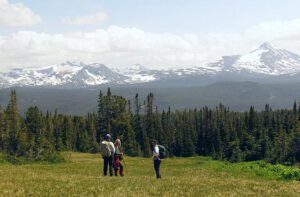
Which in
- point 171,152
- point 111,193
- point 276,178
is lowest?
point 171,152

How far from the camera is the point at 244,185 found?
97.0ft

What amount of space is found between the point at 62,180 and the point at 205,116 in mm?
171834

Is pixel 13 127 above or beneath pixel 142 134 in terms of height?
above

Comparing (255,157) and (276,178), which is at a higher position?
(276,178)

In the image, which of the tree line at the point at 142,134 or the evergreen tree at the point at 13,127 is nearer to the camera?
the tree line at the point at 142,134

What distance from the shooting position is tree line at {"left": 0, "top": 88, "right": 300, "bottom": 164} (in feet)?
308

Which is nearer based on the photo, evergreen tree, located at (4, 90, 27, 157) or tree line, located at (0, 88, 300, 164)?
tree line, located at (0, 88, 300, 164)

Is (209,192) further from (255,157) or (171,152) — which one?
(171,152)

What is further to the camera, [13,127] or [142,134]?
[142,134]

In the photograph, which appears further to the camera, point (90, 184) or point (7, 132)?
point (7, 132)

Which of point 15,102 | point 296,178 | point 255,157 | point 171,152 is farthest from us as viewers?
point 171,152

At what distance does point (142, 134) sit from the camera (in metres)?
161

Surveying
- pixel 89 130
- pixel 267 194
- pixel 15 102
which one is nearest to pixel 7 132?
pixel 15 102

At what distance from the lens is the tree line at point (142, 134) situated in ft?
308
